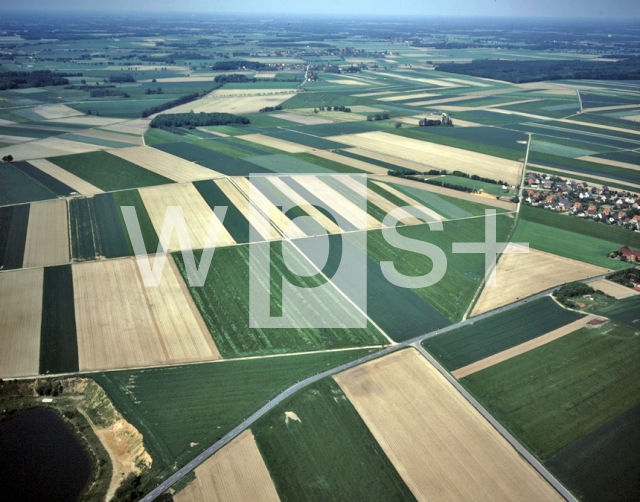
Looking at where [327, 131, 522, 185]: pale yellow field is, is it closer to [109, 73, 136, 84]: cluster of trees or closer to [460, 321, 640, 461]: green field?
[460, 321, 640, 461]: green field

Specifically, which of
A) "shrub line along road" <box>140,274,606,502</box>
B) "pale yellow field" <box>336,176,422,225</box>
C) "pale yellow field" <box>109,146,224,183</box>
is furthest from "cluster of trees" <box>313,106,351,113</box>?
"shrub line along road" <box>140,274,606,502</box>

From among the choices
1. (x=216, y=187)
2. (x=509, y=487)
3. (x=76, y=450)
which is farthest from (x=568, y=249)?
(x=76, y=450)

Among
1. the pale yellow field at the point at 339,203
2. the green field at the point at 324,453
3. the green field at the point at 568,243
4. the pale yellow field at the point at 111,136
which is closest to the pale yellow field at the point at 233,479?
the green field at the point at 324,453

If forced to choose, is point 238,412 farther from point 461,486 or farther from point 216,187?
point 216,187

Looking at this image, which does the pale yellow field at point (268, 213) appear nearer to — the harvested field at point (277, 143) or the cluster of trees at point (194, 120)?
the harvested field at point (277, 143)

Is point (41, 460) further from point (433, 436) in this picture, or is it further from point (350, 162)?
point (350, 162)

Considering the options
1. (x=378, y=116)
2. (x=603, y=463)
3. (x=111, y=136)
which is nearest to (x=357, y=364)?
(x=603, y=463)
